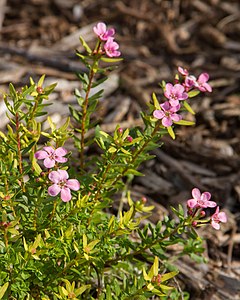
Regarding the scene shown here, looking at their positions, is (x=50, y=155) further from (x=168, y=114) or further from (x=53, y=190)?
(x=168, y=114)

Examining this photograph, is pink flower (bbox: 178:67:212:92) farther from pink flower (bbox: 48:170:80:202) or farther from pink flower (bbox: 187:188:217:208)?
pink flower (bbox: 48:170:80:202)

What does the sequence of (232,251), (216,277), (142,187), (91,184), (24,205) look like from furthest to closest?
(142,187)
(232,251)
(216,277)
(91,184)
(24,205)

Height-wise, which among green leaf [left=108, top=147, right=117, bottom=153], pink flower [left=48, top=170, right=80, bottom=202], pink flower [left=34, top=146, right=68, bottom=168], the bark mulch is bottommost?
the bark mulch

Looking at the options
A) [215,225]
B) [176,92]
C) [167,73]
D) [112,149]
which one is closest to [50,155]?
[112,149]

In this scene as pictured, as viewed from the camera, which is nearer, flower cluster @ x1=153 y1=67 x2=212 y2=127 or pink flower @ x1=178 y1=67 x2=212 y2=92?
flower cluster @ x1=153 y1=67 x2=212 y2=127

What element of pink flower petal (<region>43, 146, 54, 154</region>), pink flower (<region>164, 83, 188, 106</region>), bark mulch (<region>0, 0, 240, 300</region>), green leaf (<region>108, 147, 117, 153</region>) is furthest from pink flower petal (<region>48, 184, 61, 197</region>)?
bark mulch (<region>0, 0, 240, 300</region>)

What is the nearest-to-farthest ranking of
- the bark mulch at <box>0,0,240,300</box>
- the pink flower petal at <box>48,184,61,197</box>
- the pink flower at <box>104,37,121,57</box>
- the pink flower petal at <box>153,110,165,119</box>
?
the pink flower petal at <box>48,184,61,197</box>, the pink flower petal at <box>153,110,165,119</box>, the pink flower at <box>104,37,121,57</box>, the bark mulch at <box>0,0,240,300</box>

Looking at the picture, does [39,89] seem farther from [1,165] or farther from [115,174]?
[115,174]

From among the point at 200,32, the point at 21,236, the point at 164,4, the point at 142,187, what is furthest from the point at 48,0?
the point at 21,236
